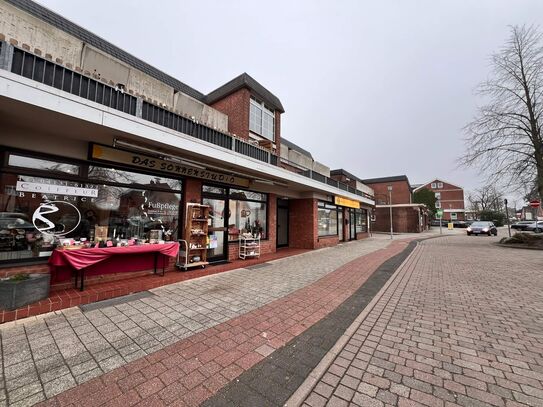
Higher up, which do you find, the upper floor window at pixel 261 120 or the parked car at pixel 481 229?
the upper floor window at pixel 261 120

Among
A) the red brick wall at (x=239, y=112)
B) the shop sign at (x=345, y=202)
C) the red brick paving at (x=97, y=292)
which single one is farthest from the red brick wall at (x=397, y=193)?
the red brick paving at (x=97, y=292)

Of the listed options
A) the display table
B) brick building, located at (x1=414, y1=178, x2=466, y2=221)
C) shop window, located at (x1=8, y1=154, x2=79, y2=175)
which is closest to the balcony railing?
the display table

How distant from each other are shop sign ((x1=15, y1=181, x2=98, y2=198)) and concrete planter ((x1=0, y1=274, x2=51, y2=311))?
1.66 meters

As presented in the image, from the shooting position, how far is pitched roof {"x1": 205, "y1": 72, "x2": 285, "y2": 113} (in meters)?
9.10

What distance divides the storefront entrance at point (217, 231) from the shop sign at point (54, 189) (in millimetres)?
2993

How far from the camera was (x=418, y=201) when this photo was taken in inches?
1505

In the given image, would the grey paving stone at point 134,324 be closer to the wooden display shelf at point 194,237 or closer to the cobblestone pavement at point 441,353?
the wooden display shelf at point 194,237

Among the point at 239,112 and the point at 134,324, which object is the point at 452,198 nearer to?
the point at 239,112

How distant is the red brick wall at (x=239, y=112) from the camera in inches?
356

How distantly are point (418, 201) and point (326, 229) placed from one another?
32312 mm

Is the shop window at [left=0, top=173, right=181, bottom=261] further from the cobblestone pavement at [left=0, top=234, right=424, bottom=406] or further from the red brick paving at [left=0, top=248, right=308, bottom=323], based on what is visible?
the cobblestone pavement at [left=0, top=234, right=424, bottom=406]

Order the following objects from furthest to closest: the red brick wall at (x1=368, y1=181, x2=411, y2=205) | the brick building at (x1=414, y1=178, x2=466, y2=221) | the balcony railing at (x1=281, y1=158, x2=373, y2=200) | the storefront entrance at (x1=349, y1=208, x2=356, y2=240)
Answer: the brick building at (x1=414, y1=178, x2=466, y2=221) → the red brick wall at (x1=368, y1=181, x2=411, y2=205) → the storefront entrance at (x1=349, y1=208, x2=356, y2=240) → the balcony railing at (x1=281, y1=158, x2=373, y2=200)

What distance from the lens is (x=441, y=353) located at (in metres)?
2.81

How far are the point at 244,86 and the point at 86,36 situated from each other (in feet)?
16.2
